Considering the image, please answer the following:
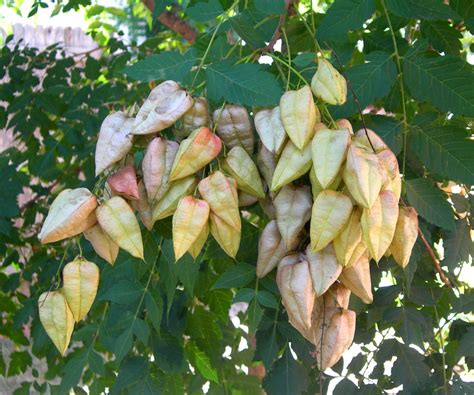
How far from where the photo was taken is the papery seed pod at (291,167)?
3.06 feet

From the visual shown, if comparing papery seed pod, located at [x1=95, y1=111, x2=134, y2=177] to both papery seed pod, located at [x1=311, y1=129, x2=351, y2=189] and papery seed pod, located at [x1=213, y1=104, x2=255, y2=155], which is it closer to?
papery seed pod, located at [x1=213, y1=104, x2=255, y2=155]

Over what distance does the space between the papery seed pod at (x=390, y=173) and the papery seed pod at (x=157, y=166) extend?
0.87ft

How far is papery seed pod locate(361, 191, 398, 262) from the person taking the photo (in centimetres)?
89

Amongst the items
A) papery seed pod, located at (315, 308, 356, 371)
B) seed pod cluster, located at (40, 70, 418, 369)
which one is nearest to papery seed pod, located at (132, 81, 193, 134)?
seed pod cluster, located at (40, 70, 418, 369)

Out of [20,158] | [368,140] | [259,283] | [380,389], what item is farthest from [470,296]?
[20,158]

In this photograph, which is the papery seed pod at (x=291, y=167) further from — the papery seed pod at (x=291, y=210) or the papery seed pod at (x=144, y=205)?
the papery seed pod at (x=144, y=205)

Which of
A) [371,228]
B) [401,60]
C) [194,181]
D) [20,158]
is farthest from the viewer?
[20,158]

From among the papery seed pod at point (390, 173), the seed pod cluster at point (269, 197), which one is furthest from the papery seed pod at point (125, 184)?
the papery seed pod at point (390, 173)

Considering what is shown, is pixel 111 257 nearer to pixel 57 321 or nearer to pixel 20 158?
pixel 57 321

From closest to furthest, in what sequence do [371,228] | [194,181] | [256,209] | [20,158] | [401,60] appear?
1. [371,228]
2. [194,181]
3. [401,60]
4. [256,209]
5. [20,158]

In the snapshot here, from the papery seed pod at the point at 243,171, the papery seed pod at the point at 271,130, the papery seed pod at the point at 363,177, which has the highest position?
the papery seed pod at the point at 363,177

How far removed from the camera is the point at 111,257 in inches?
40.4

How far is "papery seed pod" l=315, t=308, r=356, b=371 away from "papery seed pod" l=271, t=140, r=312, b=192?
8.0 inches

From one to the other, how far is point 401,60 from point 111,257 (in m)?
0.67
